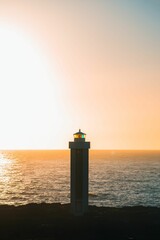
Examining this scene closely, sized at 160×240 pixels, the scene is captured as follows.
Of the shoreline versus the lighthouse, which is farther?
the lighthouse

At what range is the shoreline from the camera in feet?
89.6

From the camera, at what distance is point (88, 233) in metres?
27.8

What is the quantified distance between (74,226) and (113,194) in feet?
158

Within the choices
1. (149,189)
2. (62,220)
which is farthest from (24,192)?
(62,220)

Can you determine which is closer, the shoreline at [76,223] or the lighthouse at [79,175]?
the shoreline at [76,223]

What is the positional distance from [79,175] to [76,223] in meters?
4.37

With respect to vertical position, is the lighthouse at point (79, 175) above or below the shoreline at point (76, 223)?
above

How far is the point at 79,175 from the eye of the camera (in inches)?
1277

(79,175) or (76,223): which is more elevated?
(79,175)

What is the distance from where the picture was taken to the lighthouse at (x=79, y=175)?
32.3 metres

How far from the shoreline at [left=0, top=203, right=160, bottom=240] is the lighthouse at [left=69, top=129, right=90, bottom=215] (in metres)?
1.42

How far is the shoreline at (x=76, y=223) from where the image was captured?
89.6 ft

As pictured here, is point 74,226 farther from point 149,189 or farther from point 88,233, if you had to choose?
point 149,189

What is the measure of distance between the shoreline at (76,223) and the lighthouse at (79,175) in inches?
56.1
